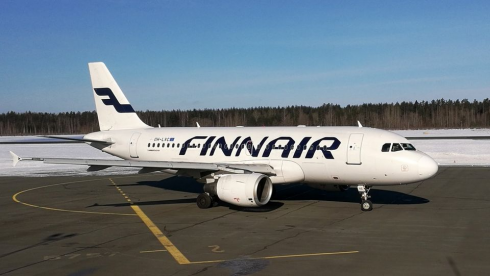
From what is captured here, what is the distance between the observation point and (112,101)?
35.8m

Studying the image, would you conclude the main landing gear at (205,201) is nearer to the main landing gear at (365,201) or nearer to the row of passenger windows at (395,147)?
the main landing gear at (365,201)

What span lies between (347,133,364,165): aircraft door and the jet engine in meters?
4.13

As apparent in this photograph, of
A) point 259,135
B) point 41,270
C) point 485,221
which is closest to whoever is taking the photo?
point 41,270

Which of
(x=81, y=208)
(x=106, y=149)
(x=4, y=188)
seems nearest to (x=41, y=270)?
(x=81, y=208)

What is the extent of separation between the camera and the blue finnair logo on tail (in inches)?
1405

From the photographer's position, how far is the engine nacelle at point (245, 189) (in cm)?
2445

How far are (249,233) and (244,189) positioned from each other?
4.19 meters

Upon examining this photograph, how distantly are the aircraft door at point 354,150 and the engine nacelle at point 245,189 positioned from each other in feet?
13.6

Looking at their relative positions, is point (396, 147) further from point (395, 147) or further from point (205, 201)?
point (205, 201)

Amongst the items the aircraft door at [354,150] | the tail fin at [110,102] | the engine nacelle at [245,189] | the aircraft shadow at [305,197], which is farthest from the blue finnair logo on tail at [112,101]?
the aircraft door at [354,150]

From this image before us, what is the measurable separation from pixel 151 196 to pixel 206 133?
5.07 metres

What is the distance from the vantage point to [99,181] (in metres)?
40.0

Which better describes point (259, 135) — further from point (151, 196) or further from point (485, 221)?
point (485, 221)

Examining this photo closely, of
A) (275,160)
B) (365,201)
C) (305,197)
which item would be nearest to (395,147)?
(365,201)
